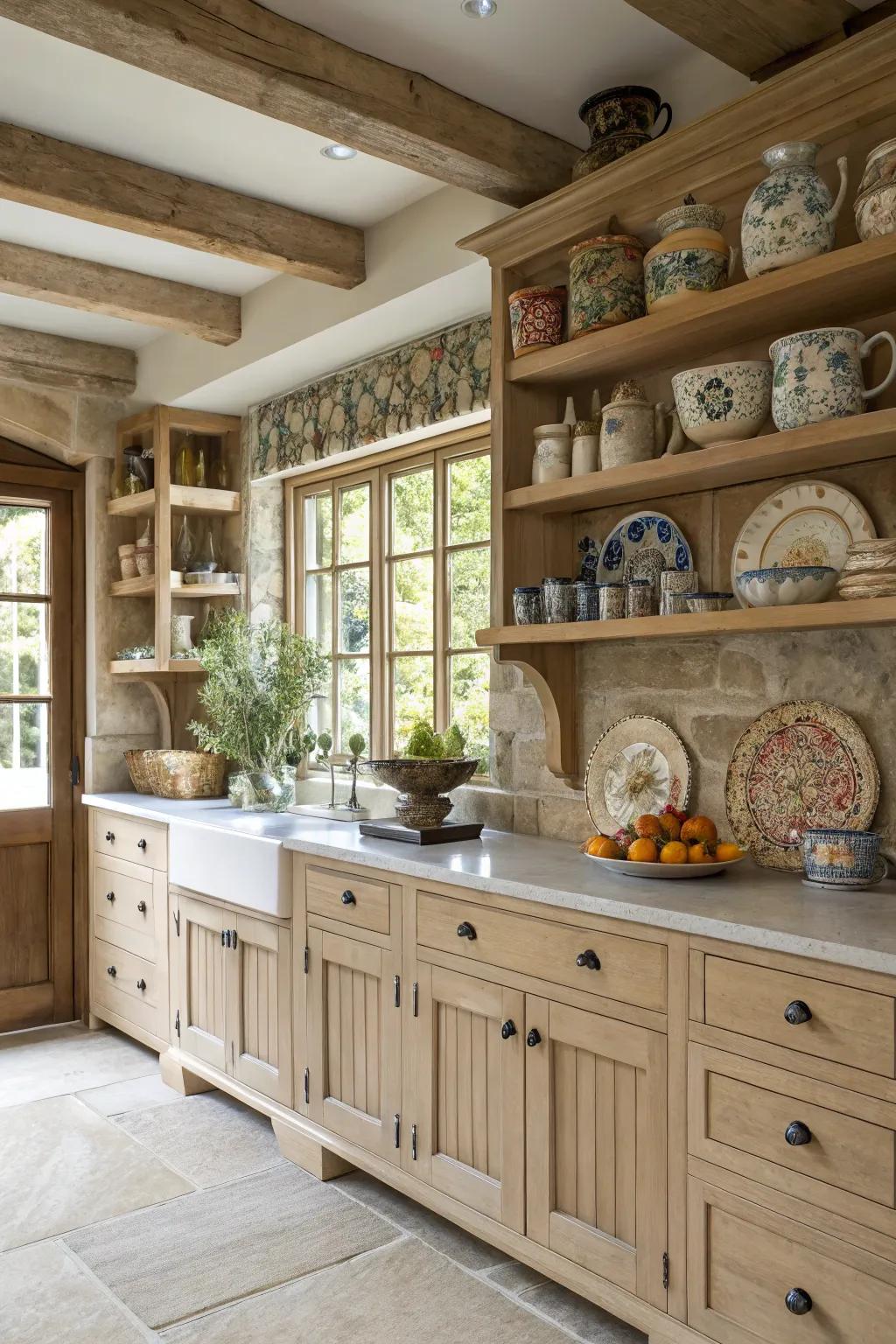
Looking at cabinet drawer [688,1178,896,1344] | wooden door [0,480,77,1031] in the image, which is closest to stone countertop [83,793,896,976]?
cabinet drawer [688,1178,896,1344]

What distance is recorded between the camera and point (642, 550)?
2674mm

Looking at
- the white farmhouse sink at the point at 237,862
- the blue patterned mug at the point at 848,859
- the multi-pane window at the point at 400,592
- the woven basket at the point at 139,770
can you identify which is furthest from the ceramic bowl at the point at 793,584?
the woven basket at the point at 139,770

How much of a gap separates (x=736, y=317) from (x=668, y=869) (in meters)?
1.13

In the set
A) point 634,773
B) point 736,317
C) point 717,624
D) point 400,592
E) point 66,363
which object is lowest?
point 634,773

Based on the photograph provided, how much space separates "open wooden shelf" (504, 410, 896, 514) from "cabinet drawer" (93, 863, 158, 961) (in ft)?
6.90

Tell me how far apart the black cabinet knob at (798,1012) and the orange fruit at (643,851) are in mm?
505

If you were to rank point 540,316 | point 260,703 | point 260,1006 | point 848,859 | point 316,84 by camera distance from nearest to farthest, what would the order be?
point 848,859
point 316,84
point 540,316
point 260,1006
point 260,703

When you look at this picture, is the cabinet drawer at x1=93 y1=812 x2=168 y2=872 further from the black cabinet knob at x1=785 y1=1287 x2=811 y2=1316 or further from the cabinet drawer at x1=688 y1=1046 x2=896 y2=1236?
the black cabinet knob at x1=785 y1=1287 x2=811 y2=1316

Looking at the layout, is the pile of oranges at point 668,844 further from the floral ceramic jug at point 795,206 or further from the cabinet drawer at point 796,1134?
the floral ceramic jug at point 795,206

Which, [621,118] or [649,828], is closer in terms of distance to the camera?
[649,828]

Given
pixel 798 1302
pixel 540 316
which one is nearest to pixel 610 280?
pixel 540 316

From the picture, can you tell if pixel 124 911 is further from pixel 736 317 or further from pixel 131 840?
pixel 736 317

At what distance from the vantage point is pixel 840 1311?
172 centimetres

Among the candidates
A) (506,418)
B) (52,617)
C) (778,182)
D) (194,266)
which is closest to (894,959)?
(778,182)
